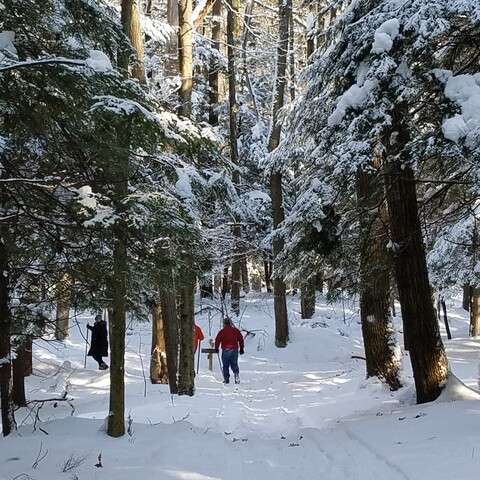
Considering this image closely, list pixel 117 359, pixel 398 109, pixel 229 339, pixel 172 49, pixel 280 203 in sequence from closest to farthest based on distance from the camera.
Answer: pixel 398 109
pixel 117 359
pixel 172 49
pixel 229 339
pixel 280 203

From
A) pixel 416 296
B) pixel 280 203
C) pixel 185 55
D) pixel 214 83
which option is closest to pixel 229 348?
pixel 280 203

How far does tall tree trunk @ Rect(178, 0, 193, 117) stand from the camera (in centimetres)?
1038

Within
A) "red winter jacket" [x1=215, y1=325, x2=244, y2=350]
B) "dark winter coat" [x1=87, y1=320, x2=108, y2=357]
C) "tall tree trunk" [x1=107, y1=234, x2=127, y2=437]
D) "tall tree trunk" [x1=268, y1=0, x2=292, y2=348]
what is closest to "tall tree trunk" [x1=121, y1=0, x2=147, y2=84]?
"tall tree trunk" [x1=107, y1=234, x2=127, y2=437]

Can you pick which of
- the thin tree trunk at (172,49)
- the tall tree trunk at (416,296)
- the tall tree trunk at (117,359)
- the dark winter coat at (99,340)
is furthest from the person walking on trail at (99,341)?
the tall tree trunk at (416,296)

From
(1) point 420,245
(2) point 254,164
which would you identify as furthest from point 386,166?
(2) point 254,164

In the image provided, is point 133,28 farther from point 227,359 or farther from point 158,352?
point 227,359

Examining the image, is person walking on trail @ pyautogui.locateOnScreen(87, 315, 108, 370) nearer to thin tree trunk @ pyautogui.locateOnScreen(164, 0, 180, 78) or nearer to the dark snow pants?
the dark snow pants

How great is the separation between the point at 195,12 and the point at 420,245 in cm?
672

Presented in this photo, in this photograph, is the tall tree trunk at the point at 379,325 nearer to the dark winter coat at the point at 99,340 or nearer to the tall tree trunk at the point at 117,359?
the tall tree trunk at the point at 117,359

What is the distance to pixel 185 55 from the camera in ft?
34.8

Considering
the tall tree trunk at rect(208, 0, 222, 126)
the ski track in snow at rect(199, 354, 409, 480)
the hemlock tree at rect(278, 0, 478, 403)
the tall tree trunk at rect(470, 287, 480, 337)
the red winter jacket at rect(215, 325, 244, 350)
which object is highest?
the tall tree trunk at rect(208, 0, 222, 126)

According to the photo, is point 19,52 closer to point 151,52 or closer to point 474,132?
point 474,132

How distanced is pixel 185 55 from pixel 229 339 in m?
7.03

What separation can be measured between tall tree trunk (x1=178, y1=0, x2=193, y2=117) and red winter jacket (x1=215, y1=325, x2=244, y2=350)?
5.97m
